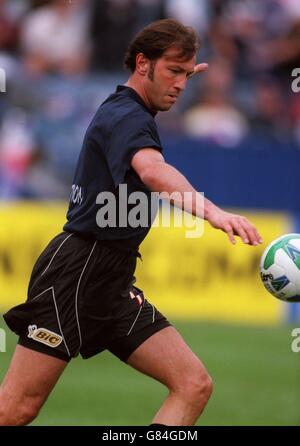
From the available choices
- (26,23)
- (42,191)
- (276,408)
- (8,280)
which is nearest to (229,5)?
(26,23)

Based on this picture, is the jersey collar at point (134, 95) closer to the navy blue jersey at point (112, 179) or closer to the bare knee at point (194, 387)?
the navy blue jersey at point (112, 179)

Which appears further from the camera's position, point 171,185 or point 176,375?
point 176,375

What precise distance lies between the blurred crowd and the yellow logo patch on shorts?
8.20 meters

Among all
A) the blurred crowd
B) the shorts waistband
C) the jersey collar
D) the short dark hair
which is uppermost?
the blurred crowd

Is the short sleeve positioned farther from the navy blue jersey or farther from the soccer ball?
the soccer ball

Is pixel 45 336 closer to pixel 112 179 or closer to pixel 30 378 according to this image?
pixel 30 378

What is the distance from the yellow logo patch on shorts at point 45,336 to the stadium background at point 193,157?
146 inches

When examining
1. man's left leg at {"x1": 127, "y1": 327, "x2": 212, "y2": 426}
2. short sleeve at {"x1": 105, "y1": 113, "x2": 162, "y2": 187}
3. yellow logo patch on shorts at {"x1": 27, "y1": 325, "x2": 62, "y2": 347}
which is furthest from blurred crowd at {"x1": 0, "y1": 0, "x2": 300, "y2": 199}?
short sleeve at {"x1": 105, "y1": 113, "x2": 162, "y2": 187}

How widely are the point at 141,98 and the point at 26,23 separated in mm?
10766

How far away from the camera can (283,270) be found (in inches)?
260

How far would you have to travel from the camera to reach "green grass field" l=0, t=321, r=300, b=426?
936 centimetres

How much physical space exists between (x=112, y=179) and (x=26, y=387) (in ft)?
3.95

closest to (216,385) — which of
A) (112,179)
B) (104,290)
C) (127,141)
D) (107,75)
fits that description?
(104,290)
